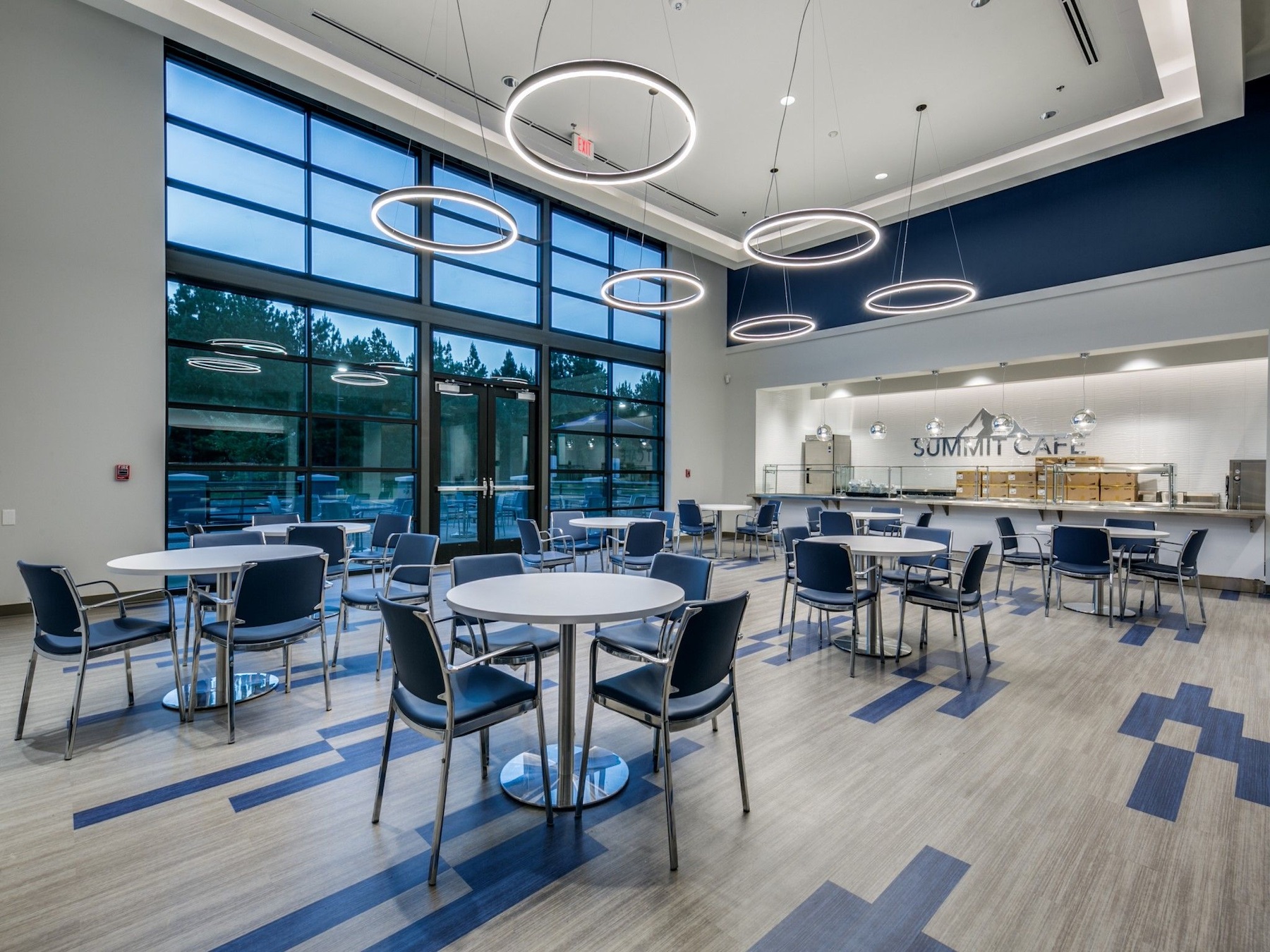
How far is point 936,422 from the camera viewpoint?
993 centimetres

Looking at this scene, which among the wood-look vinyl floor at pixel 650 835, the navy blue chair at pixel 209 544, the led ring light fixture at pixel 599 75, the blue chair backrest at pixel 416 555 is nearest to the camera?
the wood-look vinyl floor at pixel 650 835

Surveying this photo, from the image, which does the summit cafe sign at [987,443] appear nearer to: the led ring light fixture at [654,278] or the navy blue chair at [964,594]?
the led ring light fixture at [654,278]

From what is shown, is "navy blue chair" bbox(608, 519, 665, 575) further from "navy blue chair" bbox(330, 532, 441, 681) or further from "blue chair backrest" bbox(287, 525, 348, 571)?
"blue chair backrest" bbox(287, 525, 348, 571)

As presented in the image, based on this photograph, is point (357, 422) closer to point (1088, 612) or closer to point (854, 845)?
point (854, 845)

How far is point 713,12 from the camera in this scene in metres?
5.82

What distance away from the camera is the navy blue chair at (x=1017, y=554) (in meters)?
6.46

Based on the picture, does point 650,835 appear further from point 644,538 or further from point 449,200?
point 449,200

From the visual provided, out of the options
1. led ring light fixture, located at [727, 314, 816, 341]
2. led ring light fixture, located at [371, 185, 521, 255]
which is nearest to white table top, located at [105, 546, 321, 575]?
led ring light fixture, located at [371, 185, 521, 255]

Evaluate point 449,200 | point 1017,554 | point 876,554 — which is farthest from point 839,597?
point 449,200

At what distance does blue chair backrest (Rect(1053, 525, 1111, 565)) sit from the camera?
5.79 m

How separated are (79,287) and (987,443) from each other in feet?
42.9

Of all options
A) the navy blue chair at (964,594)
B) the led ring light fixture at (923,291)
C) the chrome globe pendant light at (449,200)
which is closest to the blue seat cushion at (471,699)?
the navy blue chair at (964,594)

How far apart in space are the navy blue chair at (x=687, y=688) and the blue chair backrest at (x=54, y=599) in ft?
8.97

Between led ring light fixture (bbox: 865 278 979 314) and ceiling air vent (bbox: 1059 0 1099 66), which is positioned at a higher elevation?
ceiling air vent (bbox: 1059 0 1099 66)
